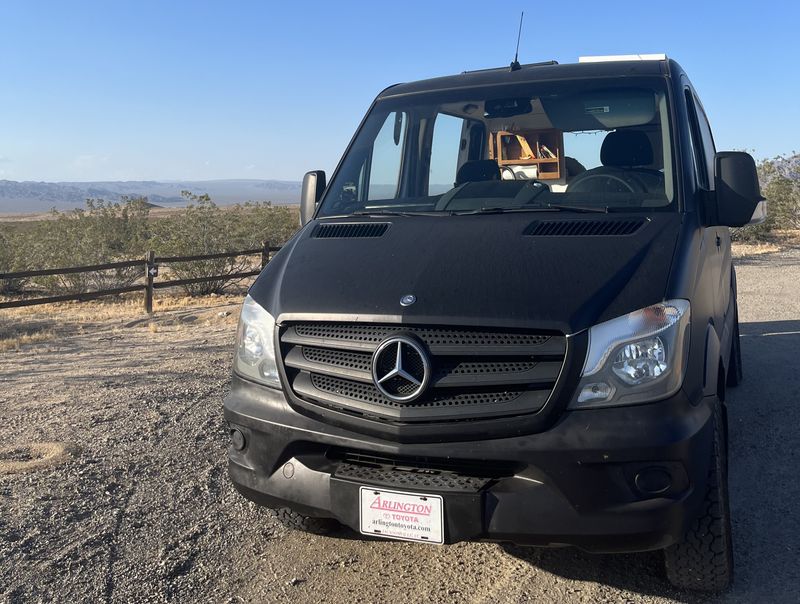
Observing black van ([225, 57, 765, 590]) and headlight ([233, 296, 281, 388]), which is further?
headlight ([233, 296, 281, 388])

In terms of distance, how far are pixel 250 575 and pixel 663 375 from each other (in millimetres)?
1949

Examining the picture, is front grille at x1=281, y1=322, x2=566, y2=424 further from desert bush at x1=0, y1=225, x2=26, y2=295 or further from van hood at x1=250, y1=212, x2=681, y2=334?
desert bush at x1=0, y1=225, x2=26, y2=295

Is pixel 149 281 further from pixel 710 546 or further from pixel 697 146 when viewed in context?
pixel 710 546

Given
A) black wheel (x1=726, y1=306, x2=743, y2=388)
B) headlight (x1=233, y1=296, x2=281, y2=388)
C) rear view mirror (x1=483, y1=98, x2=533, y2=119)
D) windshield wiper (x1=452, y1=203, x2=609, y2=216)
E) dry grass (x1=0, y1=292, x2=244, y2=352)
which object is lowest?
dry grass (x1=0, y1=292, x2=244, y2=352)

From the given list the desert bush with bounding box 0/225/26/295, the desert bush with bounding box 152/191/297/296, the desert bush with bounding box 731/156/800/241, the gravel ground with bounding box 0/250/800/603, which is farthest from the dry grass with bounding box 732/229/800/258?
the desert bush with bounding box 0/225/26/295

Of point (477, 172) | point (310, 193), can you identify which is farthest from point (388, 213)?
point (310, 193)

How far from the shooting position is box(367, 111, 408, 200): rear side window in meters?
4.54

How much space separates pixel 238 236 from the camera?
900 inches

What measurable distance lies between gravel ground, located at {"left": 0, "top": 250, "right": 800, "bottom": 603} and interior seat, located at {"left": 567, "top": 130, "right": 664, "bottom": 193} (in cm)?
170

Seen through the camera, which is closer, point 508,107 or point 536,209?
point 536,209

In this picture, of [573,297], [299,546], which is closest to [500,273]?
[573,297]

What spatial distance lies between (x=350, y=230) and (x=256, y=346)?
0.81 metres

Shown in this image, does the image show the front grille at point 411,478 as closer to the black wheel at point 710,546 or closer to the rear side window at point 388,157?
the black wheel at point 710,546

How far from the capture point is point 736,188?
3.67 metres
